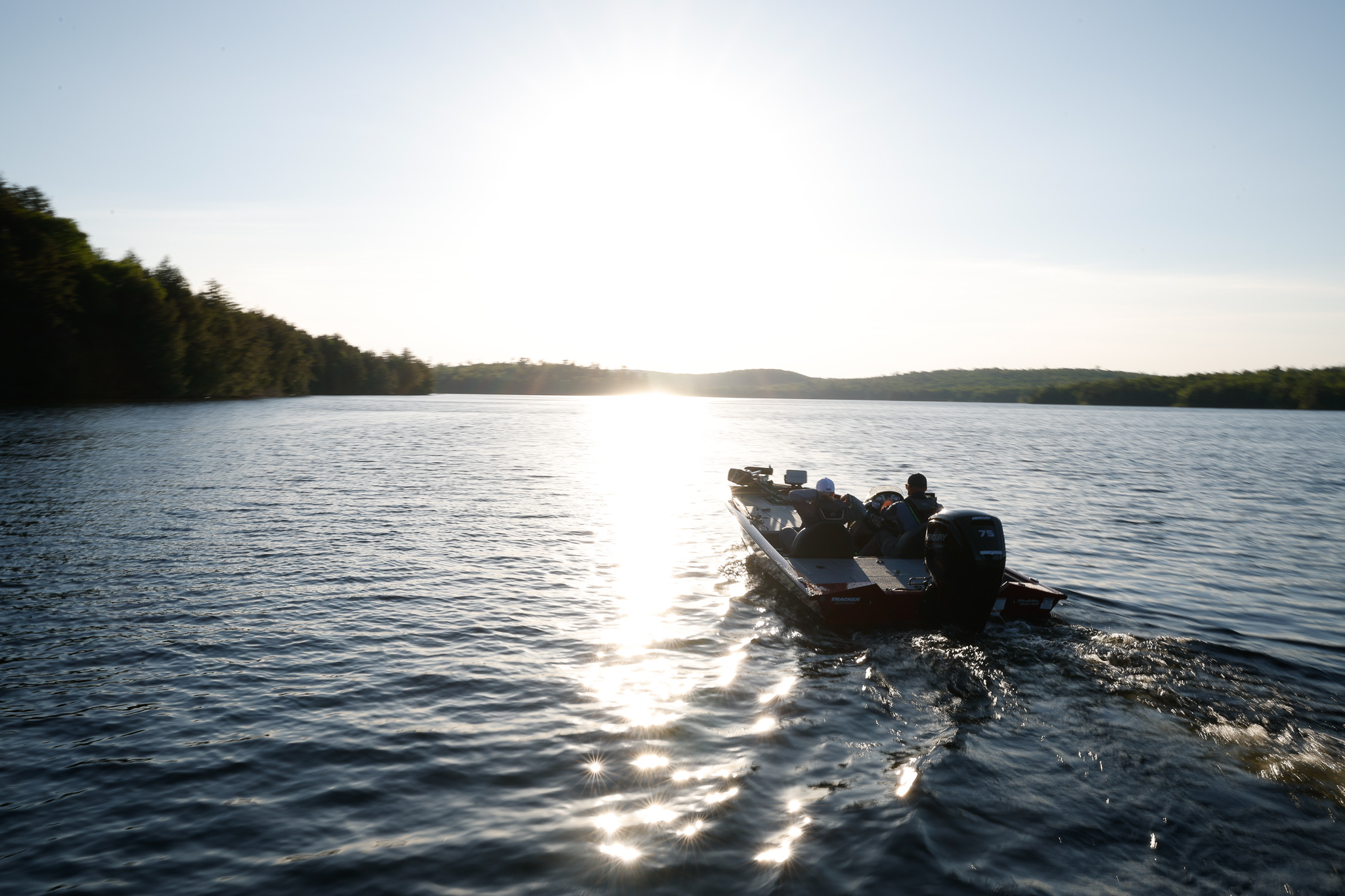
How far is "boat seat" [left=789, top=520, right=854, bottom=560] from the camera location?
12898 mm

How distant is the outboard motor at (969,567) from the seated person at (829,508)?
3179mm

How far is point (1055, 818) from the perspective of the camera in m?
5.91

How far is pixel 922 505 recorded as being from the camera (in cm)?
1284

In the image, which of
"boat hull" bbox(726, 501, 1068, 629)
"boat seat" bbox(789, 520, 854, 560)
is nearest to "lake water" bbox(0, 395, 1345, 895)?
"boat hull" bbox(726, 501, 1068, 629)

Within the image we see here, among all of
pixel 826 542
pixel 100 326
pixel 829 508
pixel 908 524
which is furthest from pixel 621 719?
pixel 100 326

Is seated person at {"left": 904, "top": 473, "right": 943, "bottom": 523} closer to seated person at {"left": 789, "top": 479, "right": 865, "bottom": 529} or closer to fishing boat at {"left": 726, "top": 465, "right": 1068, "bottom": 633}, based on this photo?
fishing boat at {"left": 726, "top": 465, "right": 1068, "bottom": 633}

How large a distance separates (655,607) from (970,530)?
5.41 meters

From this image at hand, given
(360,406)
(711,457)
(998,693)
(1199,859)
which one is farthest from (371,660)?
(360,406)

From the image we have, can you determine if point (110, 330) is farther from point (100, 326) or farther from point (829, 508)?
point (829, 508)

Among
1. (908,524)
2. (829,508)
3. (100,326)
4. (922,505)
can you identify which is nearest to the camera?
(922,505)

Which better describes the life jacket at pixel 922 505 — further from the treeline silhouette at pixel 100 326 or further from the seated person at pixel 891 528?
the treeline silhouette at pixel 100 326

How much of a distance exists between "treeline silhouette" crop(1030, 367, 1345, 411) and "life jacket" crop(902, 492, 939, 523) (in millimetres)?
174478

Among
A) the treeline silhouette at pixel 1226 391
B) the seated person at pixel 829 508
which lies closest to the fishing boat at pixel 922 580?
the seated person at pixel 829 508

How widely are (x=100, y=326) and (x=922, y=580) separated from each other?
9033cm
